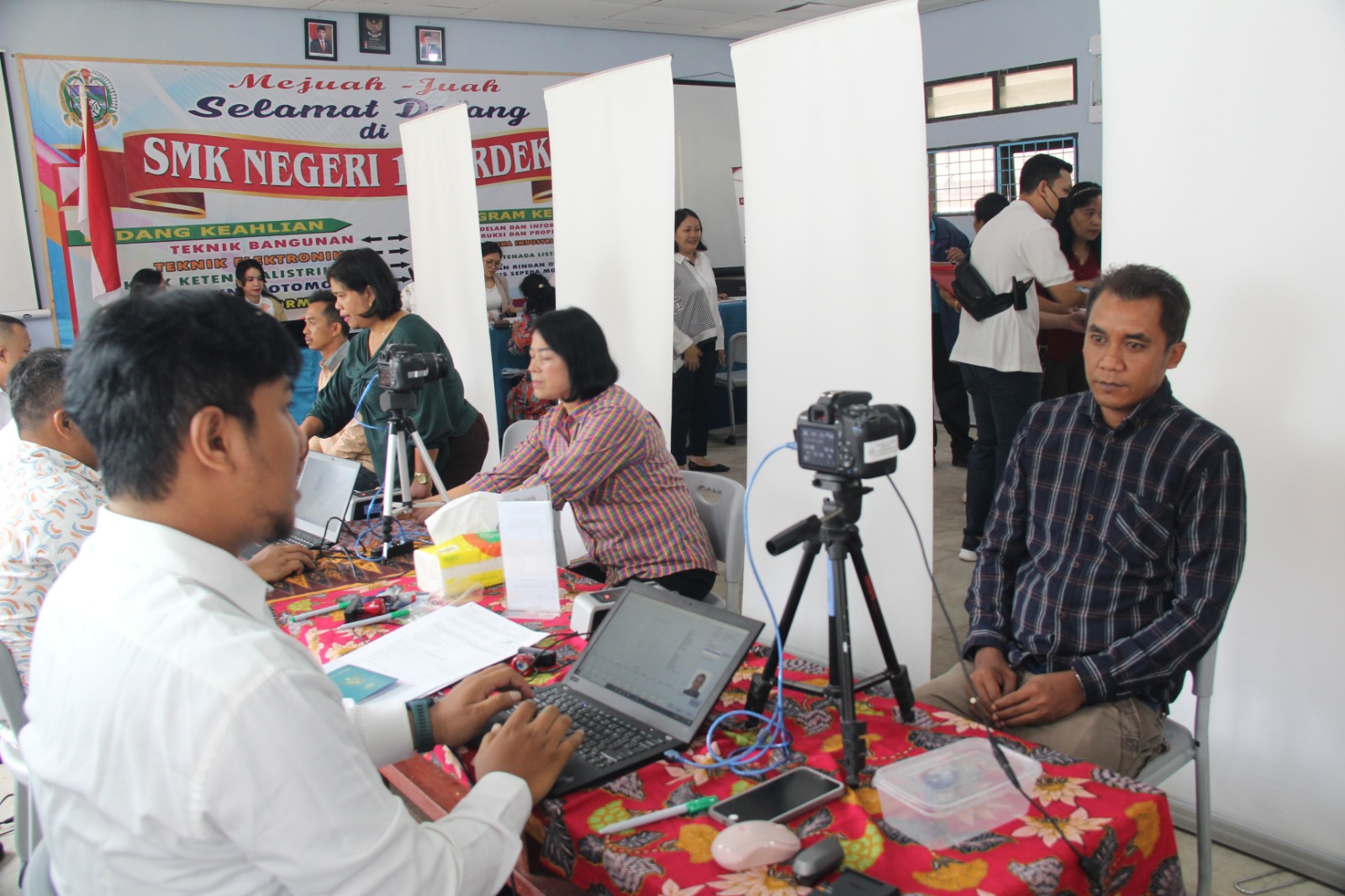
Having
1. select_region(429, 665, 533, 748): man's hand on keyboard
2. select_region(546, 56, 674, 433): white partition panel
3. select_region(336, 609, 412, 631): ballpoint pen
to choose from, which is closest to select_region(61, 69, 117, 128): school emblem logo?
select_region(546, 56, 674, 433): white partition panel

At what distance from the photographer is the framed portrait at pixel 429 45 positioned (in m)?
7.25

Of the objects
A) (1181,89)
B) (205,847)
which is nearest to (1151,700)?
(1181,89)

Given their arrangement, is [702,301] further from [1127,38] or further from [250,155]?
[1127,38]

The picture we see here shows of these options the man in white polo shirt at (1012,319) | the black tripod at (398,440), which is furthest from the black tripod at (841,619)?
the man in white polo shirt at (1012,319)

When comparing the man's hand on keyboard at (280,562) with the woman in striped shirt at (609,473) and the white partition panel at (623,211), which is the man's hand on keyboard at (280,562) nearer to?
the woman in striped shirt at (609,473)

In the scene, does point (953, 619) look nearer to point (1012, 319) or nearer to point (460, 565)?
point (1012, 319)

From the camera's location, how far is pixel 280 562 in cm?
232

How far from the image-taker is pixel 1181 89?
194 centimetres

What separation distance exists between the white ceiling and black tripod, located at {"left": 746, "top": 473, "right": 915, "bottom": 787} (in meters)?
6.43

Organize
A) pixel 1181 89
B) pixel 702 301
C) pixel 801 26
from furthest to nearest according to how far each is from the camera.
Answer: pixel 702 301 < pixel 801 26 < pixel 1181 89

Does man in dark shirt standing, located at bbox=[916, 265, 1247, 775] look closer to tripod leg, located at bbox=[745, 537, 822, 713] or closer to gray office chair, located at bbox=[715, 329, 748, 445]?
tripod leg, located at bbox=[745, 537, 822, 713]

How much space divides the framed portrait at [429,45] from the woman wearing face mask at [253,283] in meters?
2.05

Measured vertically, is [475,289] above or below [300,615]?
above

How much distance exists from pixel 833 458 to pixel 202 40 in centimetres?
659
